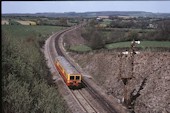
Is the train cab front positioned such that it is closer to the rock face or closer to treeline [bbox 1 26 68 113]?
the rock face

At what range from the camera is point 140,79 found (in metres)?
26.8

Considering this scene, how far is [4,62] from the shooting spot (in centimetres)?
1570

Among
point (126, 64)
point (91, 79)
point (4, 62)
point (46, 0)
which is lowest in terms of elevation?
point (91, 79)

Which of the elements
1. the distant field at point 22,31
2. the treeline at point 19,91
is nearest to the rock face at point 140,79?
the treeline at point 19,91

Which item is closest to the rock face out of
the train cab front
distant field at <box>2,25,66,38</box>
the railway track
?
Answer: the railway track

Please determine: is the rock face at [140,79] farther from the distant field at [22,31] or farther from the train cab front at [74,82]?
the distant field at [22,31]

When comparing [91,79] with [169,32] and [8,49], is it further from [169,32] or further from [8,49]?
[8,49]

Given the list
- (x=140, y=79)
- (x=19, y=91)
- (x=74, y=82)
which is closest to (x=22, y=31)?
(x=74, y=82)

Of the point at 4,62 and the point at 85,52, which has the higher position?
the point at 4,62

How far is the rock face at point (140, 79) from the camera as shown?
22853mm

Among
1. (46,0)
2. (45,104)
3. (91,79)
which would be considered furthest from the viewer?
(91,79)

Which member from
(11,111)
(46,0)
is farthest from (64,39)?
(46,0)

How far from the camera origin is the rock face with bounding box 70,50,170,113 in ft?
75.0

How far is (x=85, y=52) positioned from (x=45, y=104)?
101 ft
